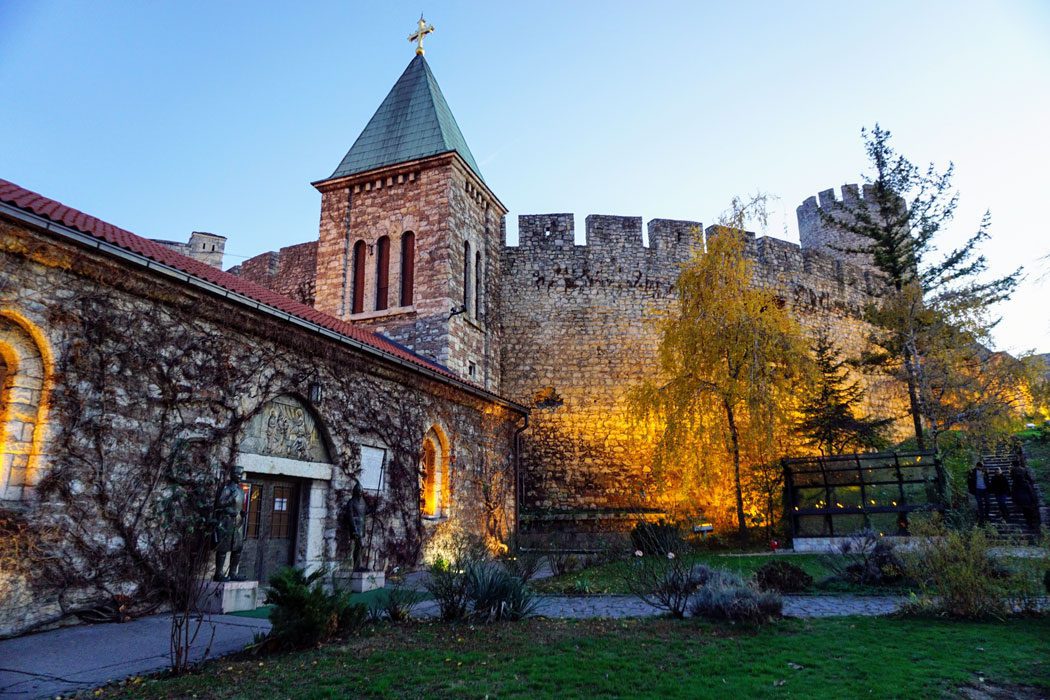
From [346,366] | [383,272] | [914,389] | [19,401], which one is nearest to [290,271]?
[383,272]

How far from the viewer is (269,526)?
353 inches

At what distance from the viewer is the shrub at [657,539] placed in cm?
1118

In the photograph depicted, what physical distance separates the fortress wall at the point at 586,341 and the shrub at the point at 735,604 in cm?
1108

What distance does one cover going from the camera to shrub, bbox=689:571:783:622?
21.8 feet

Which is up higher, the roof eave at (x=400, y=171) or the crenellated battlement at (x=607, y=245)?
the roof eave at (x=400, y=171)

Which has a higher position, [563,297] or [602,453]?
[563,297]

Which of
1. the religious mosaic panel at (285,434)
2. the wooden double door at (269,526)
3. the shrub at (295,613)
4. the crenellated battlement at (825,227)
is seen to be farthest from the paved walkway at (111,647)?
the crenellated battlement at (825,227)

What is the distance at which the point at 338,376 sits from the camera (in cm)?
1005

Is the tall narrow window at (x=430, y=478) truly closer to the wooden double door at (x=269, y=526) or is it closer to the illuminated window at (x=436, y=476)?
→ the illuminated window at (x=436, y=476)

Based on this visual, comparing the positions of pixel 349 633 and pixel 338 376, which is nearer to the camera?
pixel 349 633

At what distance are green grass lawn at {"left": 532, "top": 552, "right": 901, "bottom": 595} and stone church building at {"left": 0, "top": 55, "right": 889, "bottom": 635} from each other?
2.68 metres

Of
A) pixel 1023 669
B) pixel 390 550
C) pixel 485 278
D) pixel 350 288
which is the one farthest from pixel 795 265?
pixel 1023 669

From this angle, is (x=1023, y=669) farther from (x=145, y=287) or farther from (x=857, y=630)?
(x=145, y=287)

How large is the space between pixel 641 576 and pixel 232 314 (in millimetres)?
6054
